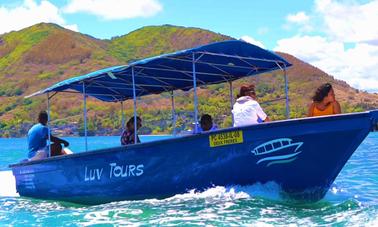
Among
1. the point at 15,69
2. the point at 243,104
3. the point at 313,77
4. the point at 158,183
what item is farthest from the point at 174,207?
the point at 15,69

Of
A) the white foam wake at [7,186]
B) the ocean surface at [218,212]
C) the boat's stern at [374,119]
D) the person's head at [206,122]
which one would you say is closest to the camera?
the ocean surface at [218,212]

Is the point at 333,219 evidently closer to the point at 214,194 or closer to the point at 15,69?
the point at 214,194

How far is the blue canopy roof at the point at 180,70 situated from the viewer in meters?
10.7

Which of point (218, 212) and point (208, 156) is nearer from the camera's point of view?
point (218, 212)

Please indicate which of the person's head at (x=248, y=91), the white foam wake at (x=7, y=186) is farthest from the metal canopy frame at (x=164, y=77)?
the white foam wake at (x=7, y=186)

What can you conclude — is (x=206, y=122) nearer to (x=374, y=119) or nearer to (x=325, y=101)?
(x=325, y=101)

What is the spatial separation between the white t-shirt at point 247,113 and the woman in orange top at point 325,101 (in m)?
0.88

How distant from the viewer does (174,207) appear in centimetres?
992

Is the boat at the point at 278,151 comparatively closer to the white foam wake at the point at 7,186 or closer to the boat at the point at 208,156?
the boat at the point at 208,156

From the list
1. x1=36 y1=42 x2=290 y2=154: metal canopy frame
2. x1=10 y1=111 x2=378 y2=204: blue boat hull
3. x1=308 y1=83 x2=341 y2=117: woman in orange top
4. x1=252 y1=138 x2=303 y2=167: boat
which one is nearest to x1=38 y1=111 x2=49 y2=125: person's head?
x1=36 y1=42 x2=290 y2=154: metal canopy frame

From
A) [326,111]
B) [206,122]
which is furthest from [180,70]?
[326,111]

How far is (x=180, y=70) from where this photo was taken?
40.4 feet

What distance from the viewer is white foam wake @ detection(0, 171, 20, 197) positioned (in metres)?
14.5

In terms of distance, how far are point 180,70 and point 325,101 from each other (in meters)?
3.69
